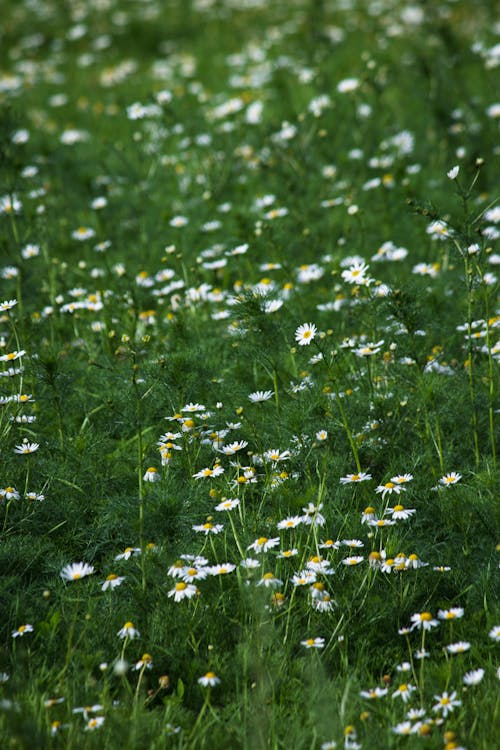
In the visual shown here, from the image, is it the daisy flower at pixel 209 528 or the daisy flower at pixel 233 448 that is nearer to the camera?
the daisy flower at pixel 209 528

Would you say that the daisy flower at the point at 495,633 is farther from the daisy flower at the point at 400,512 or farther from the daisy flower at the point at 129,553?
the daisy flower at the point at 129,553

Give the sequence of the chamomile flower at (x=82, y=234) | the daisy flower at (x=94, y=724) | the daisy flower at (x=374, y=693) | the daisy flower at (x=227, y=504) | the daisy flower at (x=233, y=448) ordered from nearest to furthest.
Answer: the daisy flower at (x=94, y=724) → the daisy flower at (x=374, y=693) → the daisy flower at (x=227, y=504) → the daisy flower at (x=233, y=448) → the chamomile flower at (x=82, y=234)

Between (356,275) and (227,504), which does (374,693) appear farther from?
(356,275)

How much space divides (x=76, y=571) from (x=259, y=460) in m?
0.76

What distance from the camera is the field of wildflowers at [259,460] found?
2.29 metres

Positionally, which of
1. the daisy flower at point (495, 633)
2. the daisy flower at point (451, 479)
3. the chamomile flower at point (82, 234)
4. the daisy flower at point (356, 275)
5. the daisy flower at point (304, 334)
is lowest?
the chamomile flower at point (82, 234)

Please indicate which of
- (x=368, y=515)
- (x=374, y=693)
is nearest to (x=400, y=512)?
(x=368, y=515)

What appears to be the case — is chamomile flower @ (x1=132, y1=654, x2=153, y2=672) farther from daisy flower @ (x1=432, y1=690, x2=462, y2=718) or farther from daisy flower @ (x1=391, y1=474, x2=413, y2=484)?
daisy flower @ (x1=391, y1=474, x2=413, y2=484)

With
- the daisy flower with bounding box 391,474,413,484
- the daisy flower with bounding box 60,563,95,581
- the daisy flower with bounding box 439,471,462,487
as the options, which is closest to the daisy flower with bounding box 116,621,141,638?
the daisy flower with bounding box 60,563,95,581

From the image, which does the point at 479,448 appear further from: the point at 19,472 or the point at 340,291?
the point at 19,472

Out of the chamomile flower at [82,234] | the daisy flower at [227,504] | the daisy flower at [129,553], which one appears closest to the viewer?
the daisy flower at [129,553]

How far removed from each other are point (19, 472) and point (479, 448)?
62.3 inches

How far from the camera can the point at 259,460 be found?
3070 mm

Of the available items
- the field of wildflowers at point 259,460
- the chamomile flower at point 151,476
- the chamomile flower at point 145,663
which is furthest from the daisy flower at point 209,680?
the chamomile flower at point 151,476
